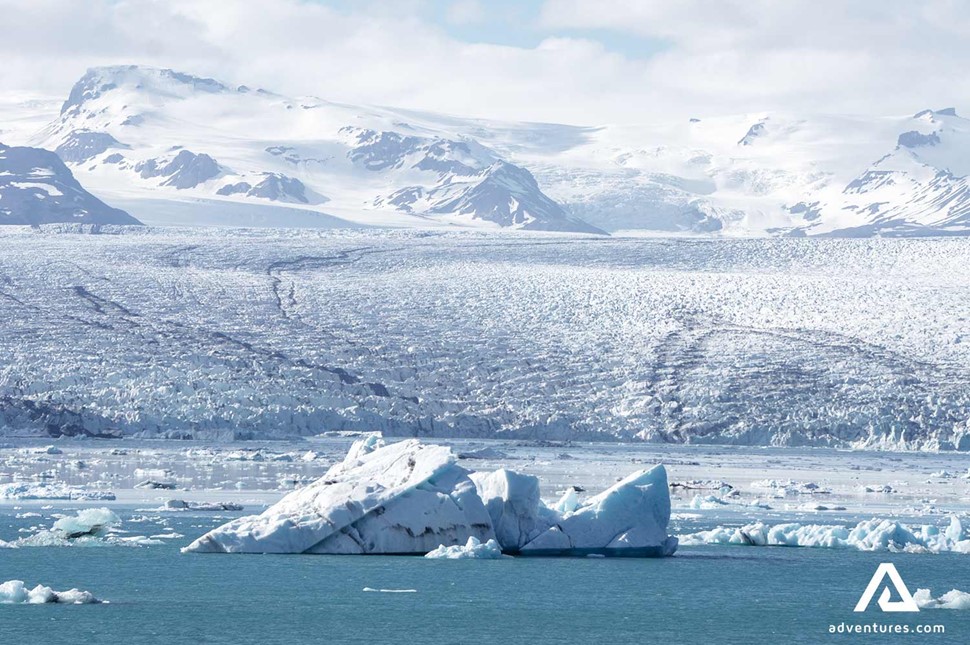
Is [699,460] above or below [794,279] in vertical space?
below

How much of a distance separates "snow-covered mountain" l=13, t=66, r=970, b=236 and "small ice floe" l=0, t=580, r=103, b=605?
102 metres

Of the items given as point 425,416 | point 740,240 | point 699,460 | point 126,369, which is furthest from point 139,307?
point 740,240

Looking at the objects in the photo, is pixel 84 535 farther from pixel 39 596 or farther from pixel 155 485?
pixel 155 485

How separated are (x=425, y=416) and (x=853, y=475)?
31.9 ft

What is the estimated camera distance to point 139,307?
39.6m

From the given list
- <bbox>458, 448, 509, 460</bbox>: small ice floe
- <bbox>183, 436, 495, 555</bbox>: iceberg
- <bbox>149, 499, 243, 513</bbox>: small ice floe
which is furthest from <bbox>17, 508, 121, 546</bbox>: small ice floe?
<bbox>458, 448, 509, 460</bbox>: small ice floe

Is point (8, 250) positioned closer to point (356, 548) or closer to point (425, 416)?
point (425, 416)

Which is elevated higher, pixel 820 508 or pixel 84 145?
pixel 84 145

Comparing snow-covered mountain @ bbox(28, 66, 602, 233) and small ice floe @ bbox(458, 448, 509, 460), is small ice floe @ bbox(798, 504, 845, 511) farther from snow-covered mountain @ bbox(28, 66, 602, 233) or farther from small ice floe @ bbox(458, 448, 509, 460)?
snow-covered mountain @ bbox(28, 66, 602, 233)

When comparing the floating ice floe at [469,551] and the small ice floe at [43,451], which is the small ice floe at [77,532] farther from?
the small ice floe at [43,451]

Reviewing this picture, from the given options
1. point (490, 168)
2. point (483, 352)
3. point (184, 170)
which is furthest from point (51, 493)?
point (184, 170)

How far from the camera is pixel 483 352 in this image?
37.0m

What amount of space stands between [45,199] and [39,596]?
87.0 metres

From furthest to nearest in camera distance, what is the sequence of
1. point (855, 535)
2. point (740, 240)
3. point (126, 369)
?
point (740, 240), point (126, 369), point (855, 535)
